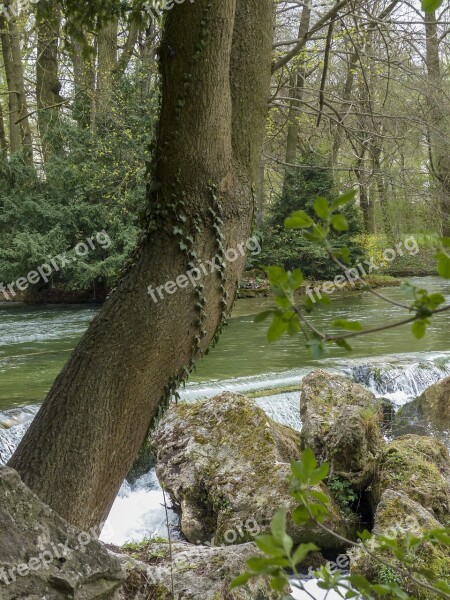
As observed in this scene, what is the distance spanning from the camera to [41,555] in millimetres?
2531

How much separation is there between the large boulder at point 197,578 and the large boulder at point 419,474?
199 centimetres

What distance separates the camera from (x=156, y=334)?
294 cm

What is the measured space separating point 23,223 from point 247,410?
13.0 meters

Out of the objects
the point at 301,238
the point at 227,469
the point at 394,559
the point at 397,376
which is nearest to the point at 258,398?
the point at 397,376

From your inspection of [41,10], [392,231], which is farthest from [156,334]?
[392,231]

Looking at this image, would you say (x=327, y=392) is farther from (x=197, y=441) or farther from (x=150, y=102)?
(x=150, y=102)

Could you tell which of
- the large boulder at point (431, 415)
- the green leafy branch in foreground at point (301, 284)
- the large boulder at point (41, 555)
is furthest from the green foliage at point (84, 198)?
the green leafy branch in foreground at point (301, 284)

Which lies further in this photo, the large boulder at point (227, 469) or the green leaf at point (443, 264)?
the large boulder at point (227, 469)

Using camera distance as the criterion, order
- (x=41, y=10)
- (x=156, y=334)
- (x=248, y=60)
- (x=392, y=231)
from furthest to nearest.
Answer: (x=392, y=231) → (x=41, y=10) → (x=248, y=60) → (x=156, y=334)

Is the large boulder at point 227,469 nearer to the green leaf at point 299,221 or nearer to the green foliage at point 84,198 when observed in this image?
the green leaf at point 299,221

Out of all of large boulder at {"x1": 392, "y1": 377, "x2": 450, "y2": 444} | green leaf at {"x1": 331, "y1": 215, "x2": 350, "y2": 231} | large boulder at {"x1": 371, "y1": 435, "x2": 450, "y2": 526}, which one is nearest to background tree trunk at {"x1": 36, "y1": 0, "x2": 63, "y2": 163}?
large boulder at {"x1": 392, "y1": 377, "x2": 450, "y2": 444}

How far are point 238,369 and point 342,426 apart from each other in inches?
178

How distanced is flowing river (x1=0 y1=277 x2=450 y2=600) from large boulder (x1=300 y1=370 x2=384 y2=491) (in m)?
1.21

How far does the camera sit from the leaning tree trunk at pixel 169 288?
114 inches
